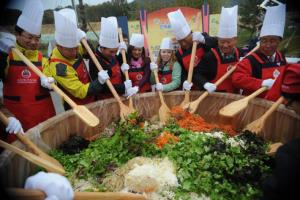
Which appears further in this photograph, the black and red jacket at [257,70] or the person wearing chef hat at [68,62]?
the black and red jacket at [257,70]

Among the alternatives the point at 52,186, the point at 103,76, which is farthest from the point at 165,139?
the point at 52,186

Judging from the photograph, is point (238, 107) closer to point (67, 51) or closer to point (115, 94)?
point (115, 94)

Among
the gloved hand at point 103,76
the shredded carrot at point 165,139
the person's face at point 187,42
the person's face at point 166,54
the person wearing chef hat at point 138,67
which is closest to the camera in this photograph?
the shredded carrot at point 165,139

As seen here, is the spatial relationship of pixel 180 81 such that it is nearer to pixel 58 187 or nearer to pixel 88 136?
pixel 88 136

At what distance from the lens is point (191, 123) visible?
13.1ft

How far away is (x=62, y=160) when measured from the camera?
3.29m

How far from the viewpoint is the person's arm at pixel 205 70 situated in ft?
14.7

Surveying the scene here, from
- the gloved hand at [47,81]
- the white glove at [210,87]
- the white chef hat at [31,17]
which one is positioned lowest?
the white glove at [210,87]

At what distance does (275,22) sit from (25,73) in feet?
12.4

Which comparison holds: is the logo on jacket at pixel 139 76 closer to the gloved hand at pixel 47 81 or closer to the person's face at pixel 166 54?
the person's face at pixel 166 54

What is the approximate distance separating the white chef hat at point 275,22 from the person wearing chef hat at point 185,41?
1114mm

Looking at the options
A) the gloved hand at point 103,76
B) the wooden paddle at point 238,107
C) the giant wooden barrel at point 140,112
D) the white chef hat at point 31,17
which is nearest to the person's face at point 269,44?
the wooden paddle at point 238,107

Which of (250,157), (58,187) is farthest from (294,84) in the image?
(58,187)

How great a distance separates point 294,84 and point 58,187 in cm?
225
